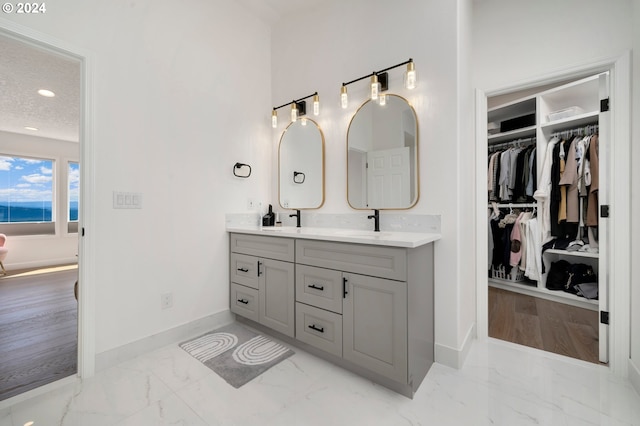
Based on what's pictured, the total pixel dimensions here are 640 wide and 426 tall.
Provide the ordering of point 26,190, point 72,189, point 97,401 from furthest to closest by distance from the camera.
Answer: point 72,189
point 26,190
point 97,401

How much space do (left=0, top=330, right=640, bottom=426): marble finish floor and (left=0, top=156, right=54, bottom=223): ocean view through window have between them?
587 cm

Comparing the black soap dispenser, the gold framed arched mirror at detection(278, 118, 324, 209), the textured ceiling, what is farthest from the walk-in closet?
the textured ceiling

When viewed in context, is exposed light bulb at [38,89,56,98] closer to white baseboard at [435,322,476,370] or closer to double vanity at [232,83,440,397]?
double vanity at [232,83,440,397]

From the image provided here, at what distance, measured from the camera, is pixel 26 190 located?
18.0 ft

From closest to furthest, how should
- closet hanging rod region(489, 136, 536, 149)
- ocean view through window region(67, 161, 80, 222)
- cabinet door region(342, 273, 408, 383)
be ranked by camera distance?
1. cabinet door region(342, 273, 408, 383)
2. closet hanging rod region(489, 136, 536, 149)
3. ocean view through window region(67, 161, 80, 222)

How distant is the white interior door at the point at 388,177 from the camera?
2.09m

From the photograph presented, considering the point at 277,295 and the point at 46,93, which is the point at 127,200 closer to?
the point at 277,295

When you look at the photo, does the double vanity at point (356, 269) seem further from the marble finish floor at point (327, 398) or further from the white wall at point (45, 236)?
the white wall at point (45, 236)

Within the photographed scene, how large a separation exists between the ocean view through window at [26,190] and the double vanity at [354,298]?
6.09 metres

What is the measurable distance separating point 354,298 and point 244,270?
1128 millimetres

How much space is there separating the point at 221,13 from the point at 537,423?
366 cm

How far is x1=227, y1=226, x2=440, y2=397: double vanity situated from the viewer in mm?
1518

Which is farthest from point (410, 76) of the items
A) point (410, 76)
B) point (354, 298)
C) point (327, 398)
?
point (327, 398)

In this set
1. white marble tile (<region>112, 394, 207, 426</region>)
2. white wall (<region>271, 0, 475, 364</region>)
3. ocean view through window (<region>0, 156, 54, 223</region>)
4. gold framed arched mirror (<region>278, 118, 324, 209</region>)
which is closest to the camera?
white marble tile (<region>112, 394, 207, 426</region>)
